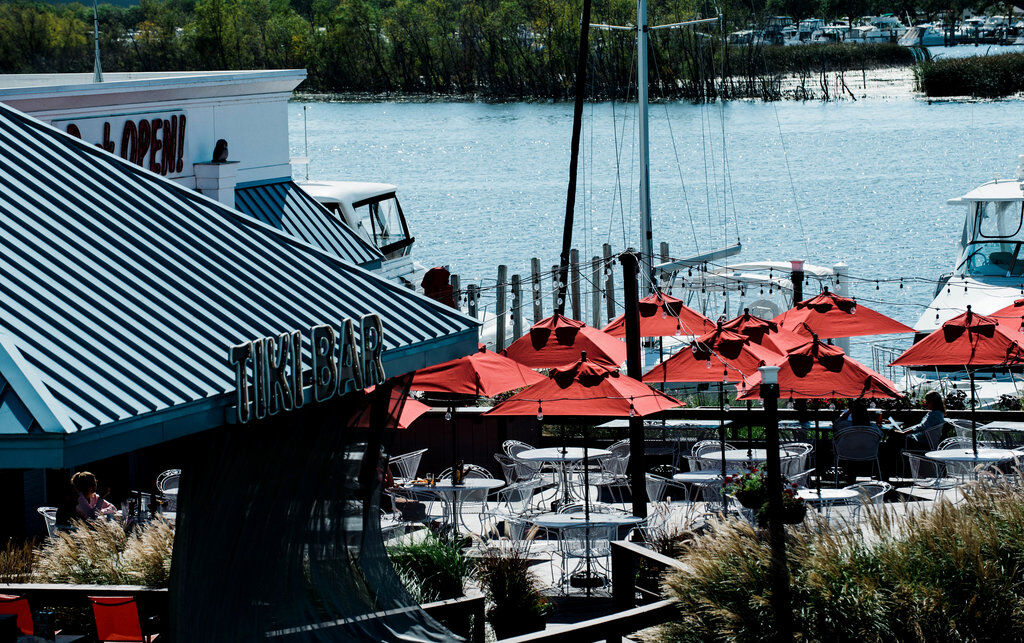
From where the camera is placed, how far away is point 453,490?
16078mm

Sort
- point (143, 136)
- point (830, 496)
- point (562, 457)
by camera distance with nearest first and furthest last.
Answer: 1. point (830, 496)
2. point (562, 457)
3. point (143, 136)

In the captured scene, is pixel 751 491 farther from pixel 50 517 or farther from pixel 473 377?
pixel 50 517

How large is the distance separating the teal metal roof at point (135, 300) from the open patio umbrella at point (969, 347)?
8599mm

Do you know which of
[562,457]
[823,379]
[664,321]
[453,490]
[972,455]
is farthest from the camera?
[664,321]

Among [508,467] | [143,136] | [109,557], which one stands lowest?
[508,467]

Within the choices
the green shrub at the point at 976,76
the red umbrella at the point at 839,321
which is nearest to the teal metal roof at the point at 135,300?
the red umbrella at the point at 839,321

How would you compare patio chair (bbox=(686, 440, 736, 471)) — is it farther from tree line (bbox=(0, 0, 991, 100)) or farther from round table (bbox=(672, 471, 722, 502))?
tree line (bbox=(0, 0, 991, 100))

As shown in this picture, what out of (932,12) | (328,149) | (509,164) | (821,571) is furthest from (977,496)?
(932,12)

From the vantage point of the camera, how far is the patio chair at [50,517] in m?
14.8

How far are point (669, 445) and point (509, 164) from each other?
8452 centimetres

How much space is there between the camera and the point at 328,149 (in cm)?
11812

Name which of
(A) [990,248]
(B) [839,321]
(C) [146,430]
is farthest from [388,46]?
(C) [146,430]

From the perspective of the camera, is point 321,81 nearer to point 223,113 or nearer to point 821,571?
point 223,113

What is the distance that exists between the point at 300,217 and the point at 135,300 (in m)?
13.1
